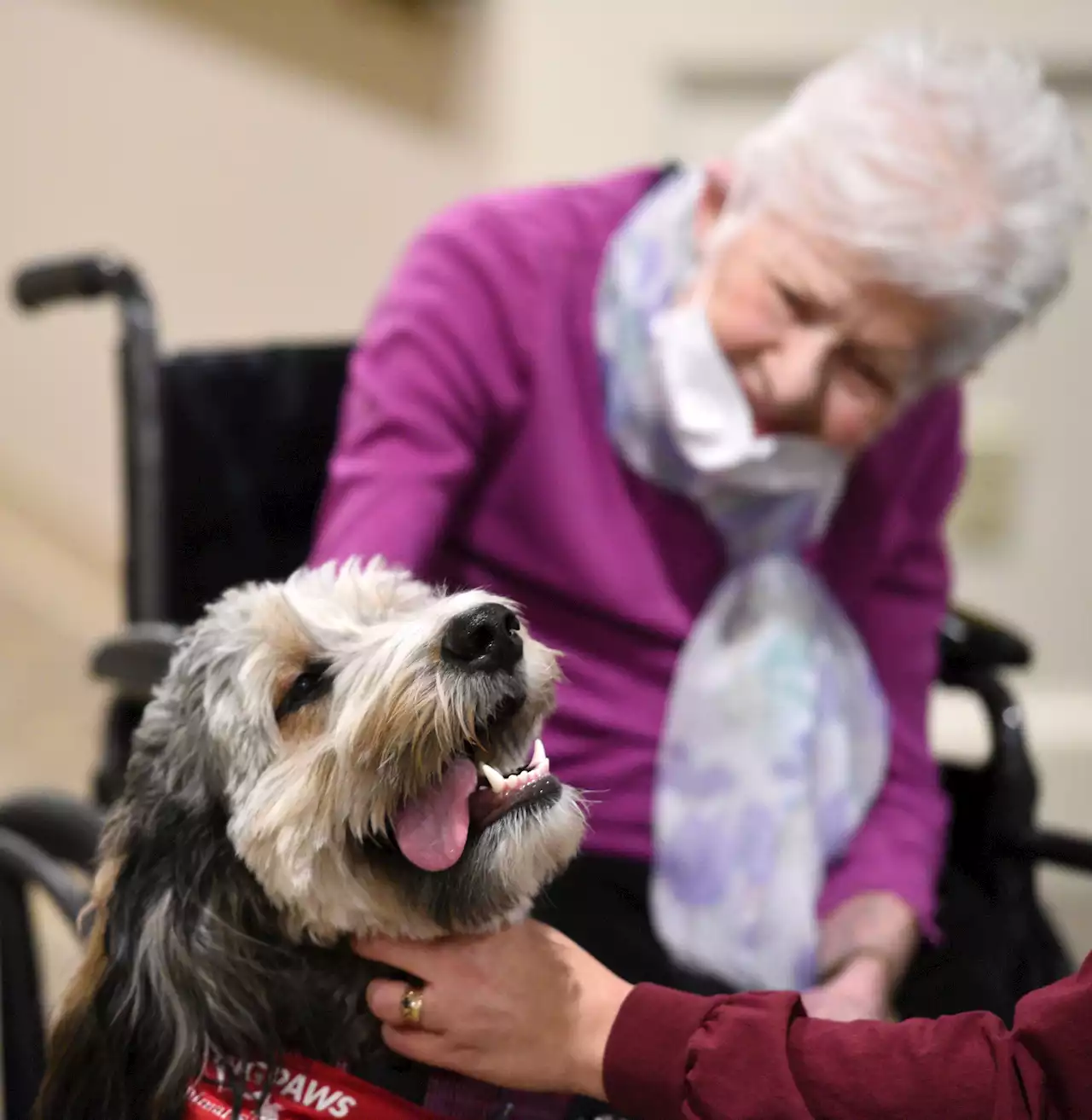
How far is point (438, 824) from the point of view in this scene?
66cm

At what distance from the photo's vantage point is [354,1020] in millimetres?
703

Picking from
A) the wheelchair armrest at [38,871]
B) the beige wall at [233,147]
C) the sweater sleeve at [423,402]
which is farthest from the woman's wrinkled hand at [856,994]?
the beige wall at [233,147]

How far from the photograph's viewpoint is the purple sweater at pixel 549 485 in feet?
3.12

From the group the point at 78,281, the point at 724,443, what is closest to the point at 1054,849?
the point at 724,443

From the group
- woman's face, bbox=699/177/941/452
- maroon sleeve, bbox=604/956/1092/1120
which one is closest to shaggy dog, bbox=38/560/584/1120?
maroon sleeve, bbox=604/956/1092/1120

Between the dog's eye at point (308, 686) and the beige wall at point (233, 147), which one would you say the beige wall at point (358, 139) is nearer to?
the beige wall at point (233, 147)

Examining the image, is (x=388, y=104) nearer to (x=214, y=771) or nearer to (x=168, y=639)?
(x=168, y=639)

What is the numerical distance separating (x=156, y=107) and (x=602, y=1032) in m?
2.09

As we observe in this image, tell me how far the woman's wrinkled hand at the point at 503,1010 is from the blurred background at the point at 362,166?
140 cm

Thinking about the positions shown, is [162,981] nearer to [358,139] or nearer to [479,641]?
[479,641]

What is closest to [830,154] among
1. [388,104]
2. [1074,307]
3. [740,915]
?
[740,915]

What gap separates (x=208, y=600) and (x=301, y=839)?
1.09 ft

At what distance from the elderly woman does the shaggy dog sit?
0.58ft

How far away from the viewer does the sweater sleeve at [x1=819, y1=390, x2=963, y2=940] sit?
1.08m
